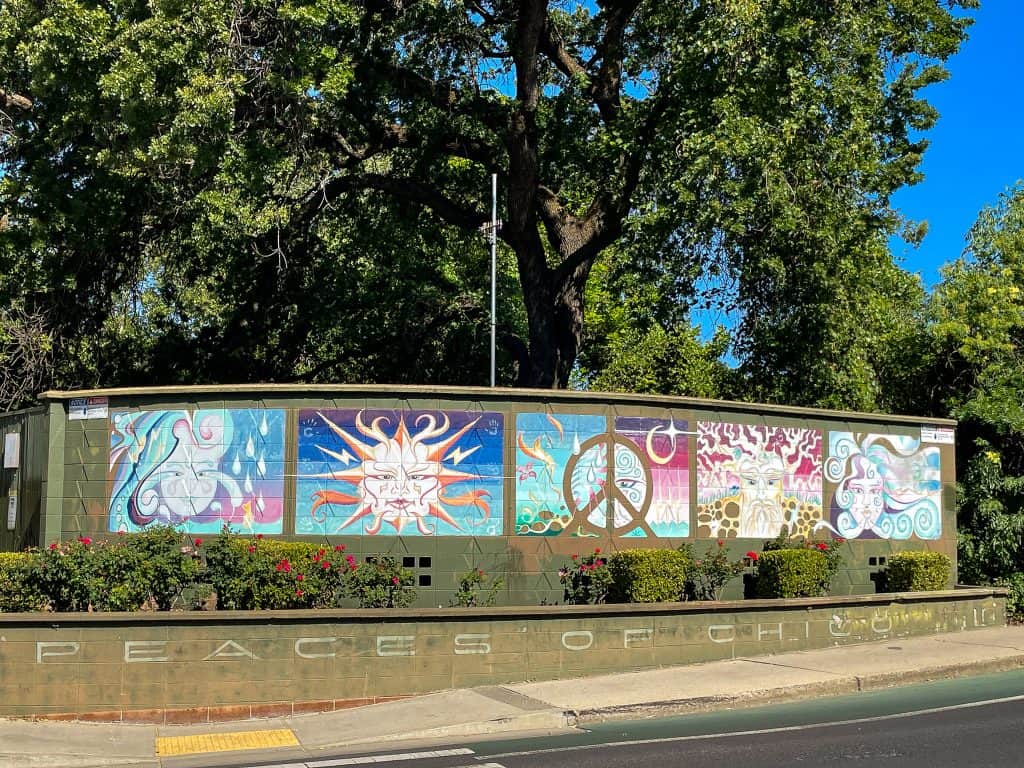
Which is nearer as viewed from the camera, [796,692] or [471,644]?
[796,692]

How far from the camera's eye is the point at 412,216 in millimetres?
23359

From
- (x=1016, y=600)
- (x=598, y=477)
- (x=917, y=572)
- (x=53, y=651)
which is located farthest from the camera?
(x=1016, y=600)

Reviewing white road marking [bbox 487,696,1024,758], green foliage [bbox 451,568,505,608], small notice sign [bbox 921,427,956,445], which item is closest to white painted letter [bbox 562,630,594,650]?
green foliage [bbox 451,568,505,608]

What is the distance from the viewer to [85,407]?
43.5 feet

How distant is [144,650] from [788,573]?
7447 mm

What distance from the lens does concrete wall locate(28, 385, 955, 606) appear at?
1312 cm

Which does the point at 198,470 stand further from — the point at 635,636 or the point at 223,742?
the point at 635,636

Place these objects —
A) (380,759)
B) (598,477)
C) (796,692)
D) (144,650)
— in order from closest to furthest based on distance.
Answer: (380,759)
(144,650)
(796,692)
(598,477)

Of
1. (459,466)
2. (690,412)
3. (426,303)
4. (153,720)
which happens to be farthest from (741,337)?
(153,720)

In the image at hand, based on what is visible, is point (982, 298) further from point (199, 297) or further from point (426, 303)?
point (199, 297)

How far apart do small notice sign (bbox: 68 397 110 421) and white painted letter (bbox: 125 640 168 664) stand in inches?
123

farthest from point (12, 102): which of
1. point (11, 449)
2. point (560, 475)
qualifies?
point (560, 475)

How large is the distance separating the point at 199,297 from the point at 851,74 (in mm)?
12851

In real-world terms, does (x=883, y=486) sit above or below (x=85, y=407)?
below
